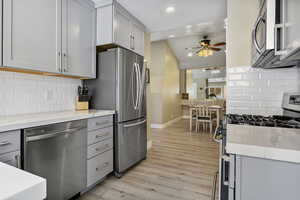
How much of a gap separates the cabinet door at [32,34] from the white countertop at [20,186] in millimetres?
1310

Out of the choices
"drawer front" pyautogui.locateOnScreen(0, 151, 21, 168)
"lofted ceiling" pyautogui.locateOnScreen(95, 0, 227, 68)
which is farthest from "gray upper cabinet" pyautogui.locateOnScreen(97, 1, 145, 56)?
"drawer front" pyautogui.locateOnScreen(0, 151, 21, 168)

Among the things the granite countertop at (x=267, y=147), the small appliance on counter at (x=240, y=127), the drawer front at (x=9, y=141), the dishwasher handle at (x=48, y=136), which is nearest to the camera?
the granite countertop at (x=267, y=147)

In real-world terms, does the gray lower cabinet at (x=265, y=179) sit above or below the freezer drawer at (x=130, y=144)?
above

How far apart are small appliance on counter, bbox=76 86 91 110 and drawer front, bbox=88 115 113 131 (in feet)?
1.48

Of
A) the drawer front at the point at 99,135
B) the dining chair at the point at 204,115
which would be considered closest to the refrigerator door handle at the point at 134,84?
the drawer front at the point at 99,135

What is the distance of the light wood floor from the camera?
1.80 meters

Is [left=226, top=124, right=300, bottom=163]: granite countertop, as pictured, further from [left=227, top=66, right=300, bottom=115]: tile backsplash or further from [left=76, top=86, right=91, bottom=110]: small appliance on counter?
[left=76, top=86, right=91, bottom=110]: small appliance on counter

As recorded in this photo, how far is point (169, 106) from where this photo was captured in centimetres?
624

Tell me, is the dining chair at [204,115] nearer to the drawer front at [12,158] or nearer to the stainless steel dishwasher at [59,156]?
the stainless steel dishwasher at [59,156]

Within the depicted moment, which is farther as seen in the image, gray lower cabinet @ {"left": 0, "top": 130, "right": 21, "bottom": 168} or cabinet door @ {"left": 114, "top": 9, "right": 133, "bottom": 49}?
cabinet door @ {"left": 114, "top": 9, "right": 133, "bottom": 49}

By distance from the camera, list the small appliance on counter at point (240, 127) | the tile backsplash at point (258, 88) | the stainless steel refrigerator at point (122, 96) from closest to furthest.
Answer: the small appliance on counter at point (240, 127) → the tile backsplash at point (258, 88) → the stainless steel refrigerator at point (122, 96)

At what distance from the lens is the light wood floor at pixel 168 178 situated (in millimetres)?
1800

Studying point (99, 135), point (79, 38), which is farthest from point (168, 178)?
point (79, 38)

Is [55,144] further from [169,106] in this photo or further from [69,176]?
[169,106]
